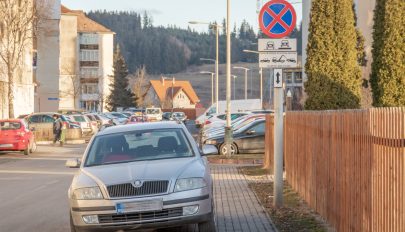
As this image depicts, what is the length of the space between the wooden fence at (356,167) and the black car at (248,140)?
53.2 ft

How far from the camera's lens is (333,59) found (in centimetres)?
2089

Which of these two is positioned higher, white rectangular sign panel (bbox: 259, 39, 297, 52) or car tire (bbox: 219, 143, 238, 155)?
white rectangular sign panel (bbox: 259, 39, 297, 52)

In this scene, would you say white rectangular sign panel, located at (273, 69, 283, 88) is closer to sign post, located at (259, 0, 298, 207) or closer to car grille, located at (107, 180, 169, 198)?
sign post, located at (259, 0, 298, 207)

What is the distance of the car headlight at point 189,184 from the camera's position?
9.55 metres

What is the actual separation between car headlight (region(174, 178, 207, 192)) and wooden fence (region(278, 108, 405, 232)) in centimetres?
174

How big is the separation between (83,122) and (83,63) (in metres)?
73.1

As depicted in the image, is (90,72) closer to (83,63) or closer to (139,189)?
(83,63)

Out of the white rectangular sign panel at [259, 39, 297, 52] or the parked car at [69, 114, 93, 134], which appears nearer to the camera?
the white rectangular sign panel at [259, 39, 297, 52]

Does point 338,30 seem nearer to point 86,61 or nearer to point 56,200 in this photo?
point 56,200

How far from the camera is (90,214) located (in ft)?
31.5

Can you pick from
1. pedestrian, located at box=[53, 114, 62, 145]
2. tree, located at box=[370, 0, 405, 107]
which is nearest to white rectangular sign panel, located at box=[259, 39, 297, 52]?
tree, located at box=[370, 0, 405, 107]

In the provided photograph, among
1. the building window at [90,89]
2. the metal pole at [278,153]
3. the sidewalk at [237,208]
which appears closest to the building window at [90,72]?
the building window at [90,89]

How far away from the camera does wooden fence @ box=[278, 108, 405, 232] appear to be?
22.1ft

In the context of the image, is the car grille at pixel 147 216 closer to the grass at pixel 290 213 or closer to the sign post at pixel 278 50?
the grass at pixel 290 213
